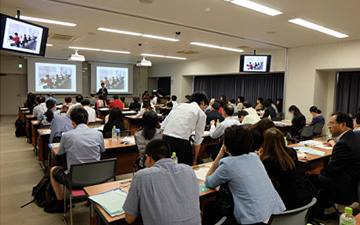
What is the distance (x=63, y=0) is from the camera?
14.0 ft

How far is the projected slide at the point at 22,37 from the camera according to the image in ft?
12.8

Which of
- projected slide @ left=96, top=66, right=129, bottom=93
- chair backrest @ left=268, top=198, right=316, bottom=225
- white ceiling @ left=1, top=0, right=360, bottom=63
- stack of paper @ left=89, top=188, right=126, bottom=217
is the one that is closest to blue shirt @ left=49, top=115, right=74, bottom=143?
white ceiling @ left=1, top=0, right=360, bottom=63

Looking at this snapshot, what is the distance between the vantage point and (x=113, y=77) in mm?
14875

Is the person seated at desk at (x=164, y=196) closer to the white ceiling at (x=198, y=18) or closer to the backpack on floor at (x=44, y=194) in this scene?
the backpack on floor at (x=44, y=194)

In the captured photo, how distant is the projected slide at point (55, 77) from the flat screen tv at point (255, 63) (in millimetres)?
9645

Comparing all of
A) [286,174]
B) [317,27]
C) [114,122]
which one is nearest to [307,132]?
[317,27]

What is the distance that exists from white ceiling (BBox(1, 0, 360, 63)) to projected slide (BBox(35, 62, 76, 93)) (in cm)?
667

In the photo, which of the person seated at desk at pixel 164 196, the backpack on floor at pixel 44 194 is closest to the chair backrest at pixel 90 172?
the backpack on floor at pixel 44 194

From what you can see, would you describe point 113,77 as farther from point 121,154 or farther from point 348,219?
point 348,219

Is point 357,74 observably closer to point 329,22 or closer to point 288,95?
point 288,95

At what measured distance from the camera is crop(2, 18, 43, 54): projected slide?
12.8ft

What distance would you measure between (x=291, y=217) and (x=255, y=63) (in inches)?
288

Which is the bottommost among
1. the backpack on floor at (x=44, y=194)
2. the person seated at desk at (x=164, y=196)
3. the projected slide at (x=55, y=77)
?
the backpack on floor at (x=44, y=194)


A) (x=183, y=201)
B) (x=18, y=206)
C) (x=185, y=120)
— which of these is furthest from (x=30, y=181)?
(x=183, y=201)
